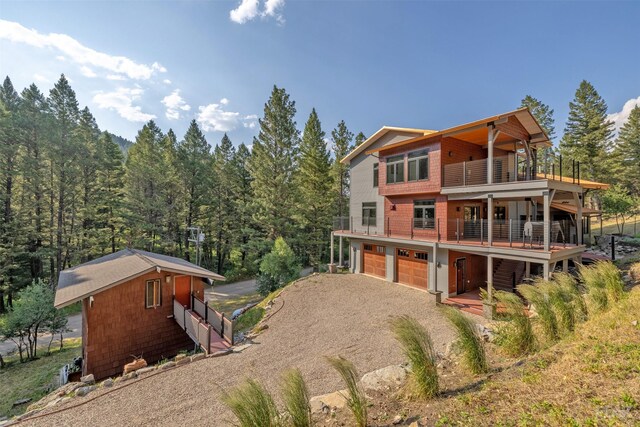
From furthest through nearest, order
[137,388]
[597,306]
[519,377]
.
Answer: [137,388] < [597,306] < [519,377]

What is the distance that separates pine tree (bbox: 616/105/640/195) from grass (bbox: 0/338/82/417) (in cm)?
5055

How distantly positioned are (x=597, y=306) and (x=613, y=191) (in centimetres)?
2678

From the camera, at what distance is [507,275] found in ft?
44.7

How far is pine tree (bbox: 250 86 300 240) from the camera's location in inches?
1005

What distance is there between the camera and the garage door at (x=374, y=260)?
1694 centimetres

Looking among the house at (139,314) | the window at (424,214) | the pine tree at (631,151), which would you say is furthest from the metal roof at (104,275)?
the pine tree at (631,151)

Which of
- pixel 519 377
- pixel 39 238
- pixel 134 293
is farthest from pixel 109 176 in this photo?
pixel 519 377

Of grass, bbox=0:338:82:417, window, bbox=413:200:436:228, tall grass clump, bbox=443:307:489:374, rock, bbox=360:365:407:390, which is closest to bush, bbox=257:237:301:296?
window, bbox=413:200:436:228

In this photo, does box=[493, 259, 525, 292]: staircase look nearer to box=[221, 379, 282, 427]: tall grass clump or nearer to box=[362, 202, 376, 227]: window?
box=[362, 202, 376, 227]: window

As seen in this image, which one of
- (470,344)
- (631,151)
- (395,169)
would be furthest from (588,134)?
(470,344)

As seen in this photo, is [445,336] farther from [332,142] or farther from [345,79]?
[332,142]

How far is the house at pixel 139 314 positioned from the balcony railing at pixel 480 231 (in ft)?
34.9

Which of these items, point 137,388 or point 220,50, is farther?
point 220,50

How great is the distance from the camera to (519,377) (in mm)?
4121
